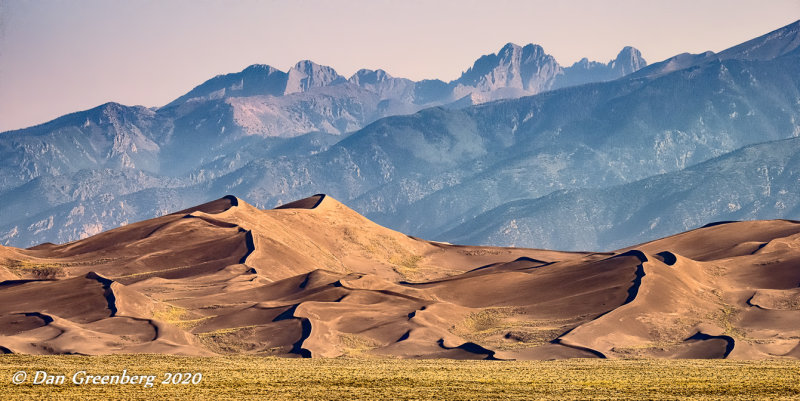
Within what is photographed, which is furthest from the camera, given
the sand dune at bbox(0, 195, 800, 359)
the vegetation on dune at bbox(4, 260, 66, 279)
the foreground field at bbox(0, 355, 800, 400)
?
the vegetation on dune at bbox(4, 260, 66, 279)

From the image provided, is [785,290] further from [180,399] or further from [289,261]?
[180,399]

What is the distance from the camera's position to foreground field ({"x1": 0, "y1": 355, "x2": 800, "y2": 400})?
68.4 meters

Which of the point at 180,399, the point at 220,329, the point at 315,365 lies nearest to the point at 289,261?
the point at 220,329

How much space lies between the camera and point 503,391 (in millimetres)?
70750

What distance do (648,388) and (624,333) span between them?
192 feet

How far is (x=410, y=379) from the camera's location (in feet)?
254

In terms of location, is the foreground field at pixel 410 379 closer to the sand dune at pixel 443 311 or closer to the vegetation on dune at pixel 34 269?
the sand dune at pixel 443 311

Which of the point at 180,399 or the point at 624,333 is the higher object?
the point at 180,399

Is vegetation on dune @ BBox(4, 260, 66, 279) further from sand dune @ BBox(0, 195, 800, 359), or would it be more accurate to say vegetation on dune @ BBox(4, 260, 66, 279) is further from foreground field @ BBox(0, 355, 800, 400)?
foreground field @ BBox(0, 355, 800, 400)

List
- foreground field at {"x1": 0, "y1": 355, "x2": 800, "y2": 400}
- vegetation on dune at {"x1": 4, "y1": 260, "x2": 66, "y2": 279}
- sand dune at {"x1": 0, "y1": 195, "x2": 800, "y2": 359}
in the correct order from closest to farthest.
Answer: foreground field at {"x1": 0, "y1": 355, "x2": 800, "y2": 400}
sand dune at {"x1": 0, "y1": 195, "x2": 800, "y2": 359}
vegetation on dune at {"x1": 4, "y1": 260, "x2": 66, "y2": 279}

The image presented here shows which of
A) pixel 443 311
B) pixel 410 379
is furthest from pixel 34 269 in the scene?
pixel 410 379

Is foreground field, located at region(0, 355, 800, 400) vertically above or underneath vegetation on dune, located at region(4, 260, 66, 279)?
underneath

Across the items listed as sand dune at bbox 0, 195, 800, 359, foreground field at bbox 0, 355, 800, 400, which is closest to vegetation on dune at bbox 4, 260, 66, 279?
sand dune at bbox 0, 195, 800, 359

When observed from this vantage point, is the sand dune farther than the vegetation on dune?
No
